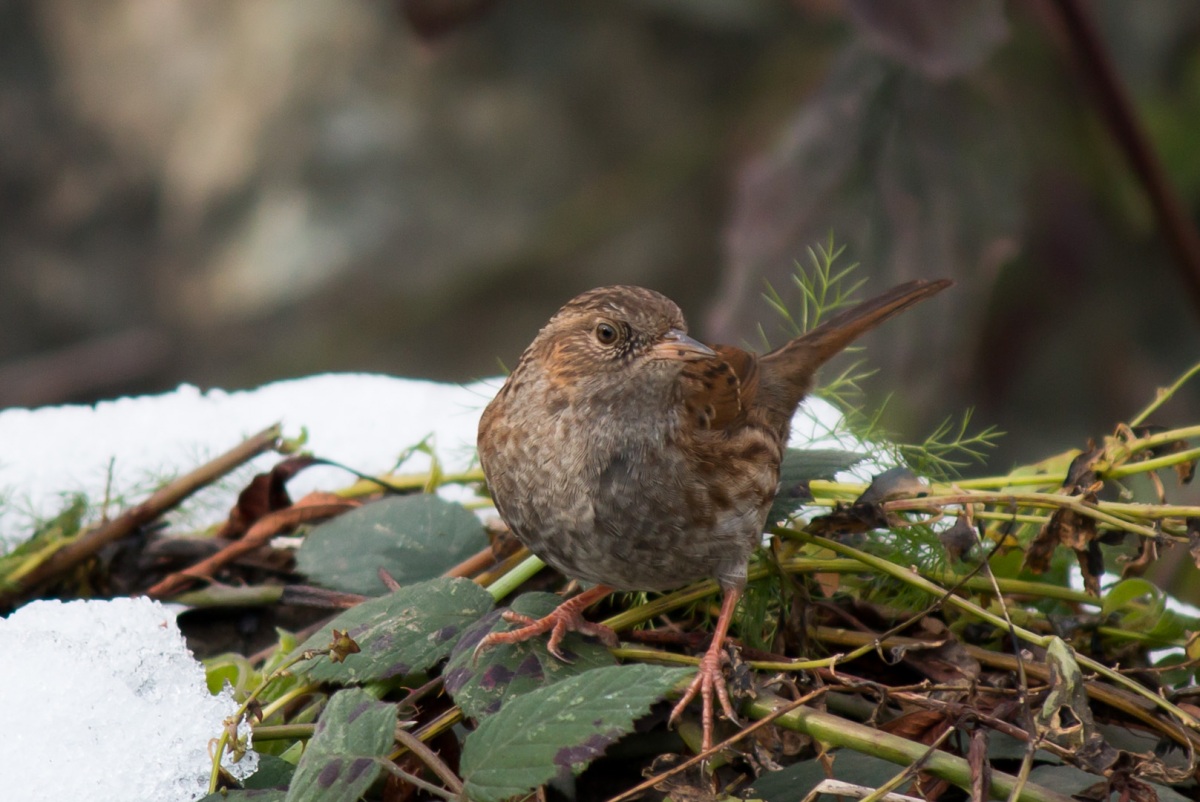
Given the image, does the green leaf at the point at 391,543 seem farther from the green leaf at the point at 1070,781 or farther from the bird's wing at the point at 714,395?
the green leaf at the point at 1070,781

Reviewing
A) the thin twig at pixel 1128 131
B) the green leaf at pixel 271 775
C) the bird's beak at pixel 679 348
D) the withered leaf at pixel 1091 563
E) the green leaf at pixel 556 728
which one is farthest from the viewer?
the thin twig at pixel 1128 131

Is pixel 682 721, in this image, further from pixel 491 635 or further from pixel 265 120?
pixel 265 120

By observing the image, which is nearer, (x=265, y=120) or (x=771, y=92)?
(x=771, y=92)

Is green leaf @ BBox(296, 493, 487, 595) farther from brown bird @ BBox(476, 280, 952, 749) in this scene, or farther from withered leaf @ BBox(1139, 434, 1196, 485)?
withered leaf @ BBox(1139, 434, 1196, 485)

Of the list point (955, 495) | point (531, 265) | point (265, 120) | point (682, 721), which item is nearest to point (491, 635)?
point (682, 721)

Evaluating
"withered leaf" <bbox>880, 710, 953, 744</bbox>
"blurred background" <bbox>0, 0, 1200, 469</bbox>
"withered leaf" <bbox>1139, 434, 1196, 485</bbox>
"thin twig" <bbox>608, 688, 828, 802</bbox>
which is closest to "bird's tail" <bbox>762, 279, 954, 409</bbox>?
"withered leaf" <bbox>1139, 434, 1196, 485</bbox>

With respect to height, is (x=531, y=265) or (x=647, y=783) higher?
(x=647, y=783)

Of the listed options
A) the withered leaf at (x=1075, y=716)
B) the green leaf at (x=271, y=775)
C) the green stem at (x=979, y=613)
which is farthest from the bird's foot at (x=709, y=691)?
the green leaf at (x=271, y=775)
